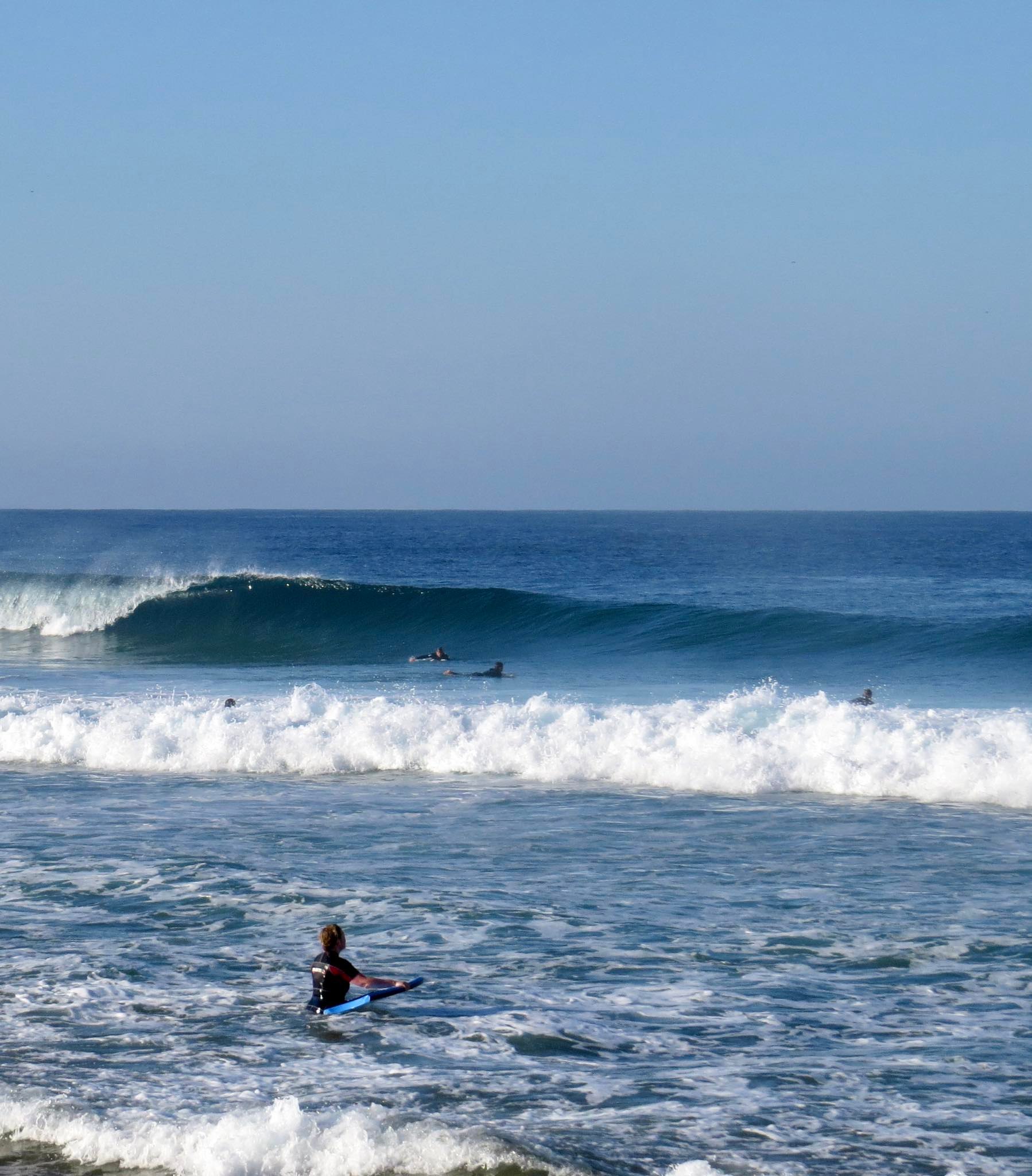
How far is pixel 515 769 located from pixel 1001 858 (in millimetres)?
6643

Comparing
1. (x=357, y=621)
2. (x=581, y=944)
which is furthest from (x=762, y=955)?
(x=357, y=621)

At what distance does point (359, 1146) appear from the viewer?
5.90 metres

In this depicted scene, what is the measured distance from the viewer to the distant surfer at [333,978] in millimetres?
7676

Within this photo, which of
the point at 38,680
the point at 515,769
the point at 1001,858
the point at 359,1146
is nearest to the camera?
the point at 359,1146

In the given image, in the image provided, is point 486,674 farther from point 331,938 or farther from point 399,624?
point 331,938

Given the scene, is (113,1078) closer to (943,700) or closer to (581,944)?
(581,944)

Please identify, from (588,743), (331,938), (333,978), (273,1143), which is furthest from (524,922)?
(588,743)

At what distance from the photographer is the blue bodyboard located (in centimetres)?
763

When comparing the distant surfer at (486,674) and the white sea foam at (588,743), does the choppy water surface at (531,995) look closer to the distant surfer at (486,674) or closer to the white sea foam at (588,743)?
the white sea foam at (588,743)

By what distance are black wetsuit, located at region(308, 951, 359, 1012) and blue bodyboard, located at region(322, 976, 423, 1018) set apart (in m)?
0.03

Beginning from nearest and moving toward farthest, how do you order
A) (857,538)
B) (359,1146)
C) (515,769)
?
(359,1146) < (515,769) < (857,538)

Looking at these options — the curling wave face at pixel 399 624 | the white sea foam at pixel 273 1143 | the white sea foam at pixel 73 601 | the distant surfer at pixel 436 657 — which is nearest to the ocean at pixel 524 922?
Result: the white sea foam at pixel 273 1143

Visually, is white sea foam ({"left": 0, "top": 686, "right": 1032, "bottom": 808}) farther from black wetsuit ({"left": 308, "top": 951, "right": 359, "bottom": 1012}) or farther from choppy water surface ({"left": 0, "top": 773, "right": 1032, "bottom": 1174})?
black wetsuit ({"left": 308, "top": 951, "right": 359, "bottom": 1012})

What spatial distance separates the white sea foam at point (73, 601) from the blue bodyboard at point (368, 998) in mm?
30788
